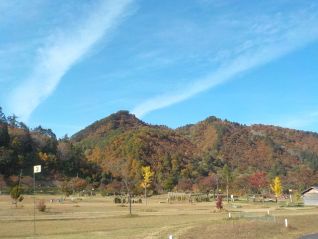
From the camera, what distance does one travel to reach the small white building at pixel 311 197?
84.3 meters

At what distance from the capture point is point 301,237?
27531 millimetres

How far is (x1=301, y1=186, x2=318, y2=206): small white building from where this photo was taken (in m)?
84.3

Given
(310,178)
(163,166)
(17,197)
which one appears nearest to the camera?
(17,197)

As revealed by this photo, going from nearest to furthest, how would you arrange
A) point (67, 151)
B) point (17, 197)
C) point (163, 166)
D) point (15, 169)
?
point (17, 197) < point (15, 169) < point (67, 151) < point (163, 166)

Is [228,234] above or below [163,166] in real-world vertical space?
below

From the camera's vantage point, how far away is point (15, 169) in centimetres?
13962

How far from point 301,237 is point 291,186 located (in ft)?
400

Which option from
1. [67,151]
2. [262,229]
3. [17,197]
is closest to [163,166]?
[67,151]

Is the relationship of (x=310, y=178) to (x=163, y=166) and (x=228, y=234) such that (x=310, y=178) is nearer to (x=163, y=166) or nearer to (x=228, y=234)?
(x=163, y=166)

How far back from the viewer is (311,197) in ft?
279

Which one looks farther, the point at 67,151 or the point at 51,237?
the point at 67,151

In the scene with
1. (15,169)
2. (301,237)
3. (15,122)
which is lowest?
(301,237)

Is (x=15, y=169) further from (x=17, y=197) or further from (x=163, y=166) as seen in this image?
(x=17, y=197)

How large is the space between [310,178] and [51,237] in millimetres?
132166
